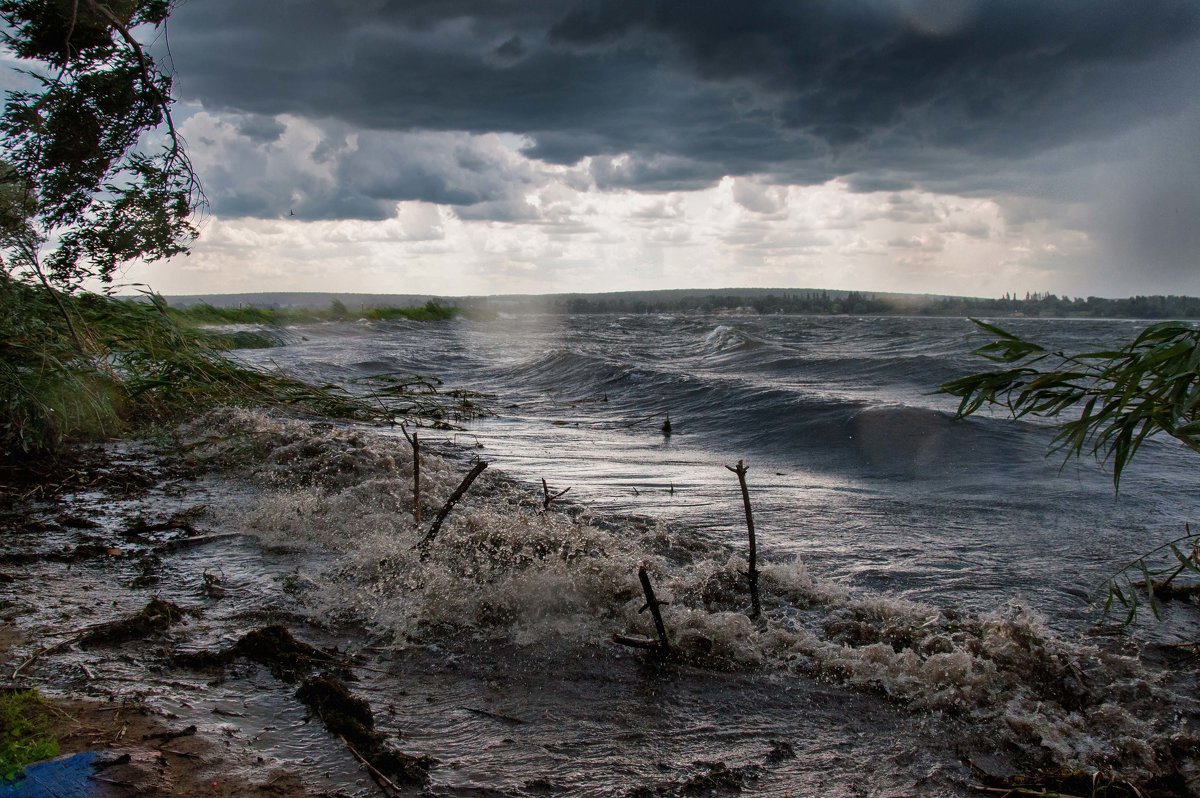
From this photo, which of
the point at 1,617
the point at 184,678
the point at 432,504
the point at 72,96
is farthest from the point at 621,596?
the point at 72,96

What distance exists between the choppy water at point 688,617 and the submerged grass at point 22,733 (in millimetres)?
378

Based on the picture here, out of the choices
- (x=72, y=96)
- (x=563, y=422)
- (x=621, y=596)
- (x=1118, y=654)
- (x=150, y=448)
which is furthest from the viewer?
(x=563, y=422)

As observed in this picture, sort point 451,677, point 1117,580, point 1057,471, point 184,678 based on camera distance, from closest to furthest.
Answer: point 184,678 < point 451,677 < point 1117,580 < point 1057,471

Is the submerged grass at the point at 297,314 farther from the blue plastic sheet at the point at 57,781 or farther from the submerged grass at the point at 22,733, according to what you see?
the blue plastic sheet at the point at 57,781

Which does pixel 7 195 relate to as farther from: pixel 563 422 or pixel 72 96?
pixel 563 422

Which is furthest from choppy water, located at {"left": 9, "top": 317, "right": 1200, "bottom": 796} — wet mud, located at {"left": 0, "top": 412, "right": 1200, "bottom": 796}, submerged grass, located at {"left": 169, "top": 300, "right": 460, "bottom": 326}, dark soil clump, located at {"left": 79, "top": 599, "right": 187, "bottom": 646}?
submerged grass, located at {"left": 169, "top": 300, "right": 460, "bottom": 326}

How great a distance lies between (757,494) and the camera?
7883 millimetres

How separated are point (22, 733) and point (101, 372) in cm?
558

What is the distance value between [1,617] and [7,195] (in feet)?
14.2

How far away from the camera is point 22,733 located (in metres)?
2.59

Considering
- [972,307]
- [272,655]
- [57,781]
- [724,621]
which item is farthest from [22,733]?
[972,307]

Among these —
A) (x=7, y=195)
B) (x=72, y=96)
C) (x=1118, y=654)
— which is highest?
(x=72, y=96)

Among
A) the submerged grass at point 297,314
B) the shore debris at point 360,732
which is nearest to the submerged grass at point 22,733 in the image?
the shore debris at point 360,732

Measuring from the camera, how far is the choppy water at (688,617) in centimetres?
300
